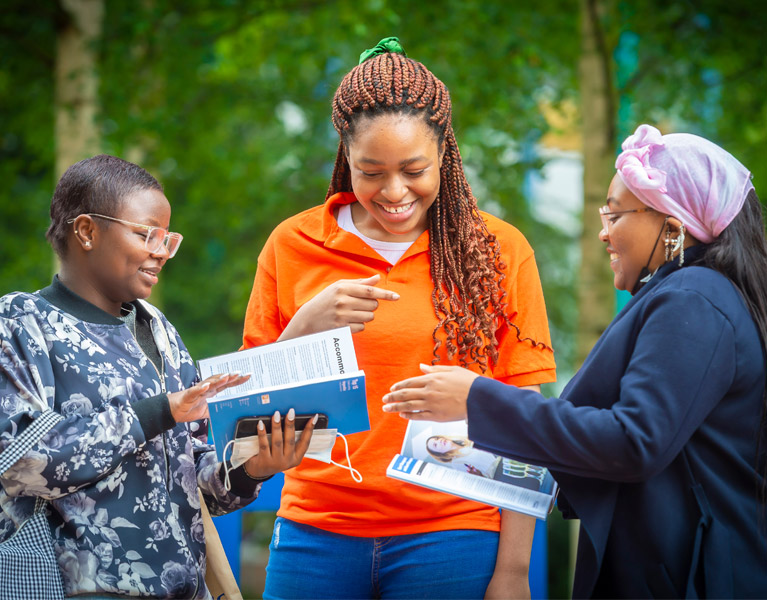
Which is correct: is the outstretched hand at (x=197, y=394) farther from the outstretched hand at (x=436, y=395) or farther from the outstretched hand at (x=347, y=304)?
the outstretched hand at (x=436, y=395)

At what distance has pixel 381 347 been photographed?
9.14ft

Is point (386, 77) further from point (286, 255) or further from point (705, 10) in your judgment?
point (705, 10)

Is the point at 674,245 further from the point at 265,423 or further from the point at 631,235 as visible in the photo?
the point at 265,423

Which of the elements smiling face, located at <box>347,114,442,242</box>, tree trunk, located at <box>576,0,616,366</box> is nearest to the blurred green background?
tree trunk, located at <box>576,0,616,366</box>

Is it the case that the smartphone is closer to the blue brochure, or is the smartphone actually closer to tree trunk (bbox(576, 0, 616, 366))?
the blue brochure

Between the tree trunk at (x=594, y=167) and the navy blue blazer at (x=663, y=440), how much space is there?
388cm

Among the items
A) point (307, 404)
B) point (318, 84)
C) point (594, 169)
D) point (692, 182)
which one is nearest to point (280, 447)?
point (307, 404)

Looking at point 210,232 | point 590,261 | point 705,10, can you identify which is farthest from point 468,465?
point 210,232

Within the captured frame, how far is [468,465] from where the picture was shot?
2.61m

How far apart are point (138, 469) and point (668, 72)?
6.84 metres

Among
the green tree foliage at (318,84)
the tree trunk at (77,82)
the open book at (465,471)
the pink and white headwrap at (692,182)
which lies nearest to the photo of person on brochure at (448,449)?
the open book at (465,471)

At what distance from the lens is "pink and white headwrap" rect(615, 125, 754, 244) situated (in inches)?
94.6

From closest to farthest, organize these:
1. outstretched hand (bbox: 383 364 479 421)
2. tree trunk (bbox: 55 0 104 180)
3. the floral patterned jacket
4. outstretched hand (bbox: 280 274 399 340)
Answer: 1. the floral patterned jacket
2. outstretched hand (bbox: 383 364 479 421)
3. outstretched hand (bbox: 280 274 399 340)
4. tree trunk (bbox: 55 0 104 180)

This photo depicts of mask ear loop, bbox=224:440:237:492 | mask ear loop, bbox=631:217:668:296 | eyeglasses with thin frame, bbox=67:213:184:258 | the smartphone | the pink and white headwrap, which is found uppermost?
the pink and white headwrap
